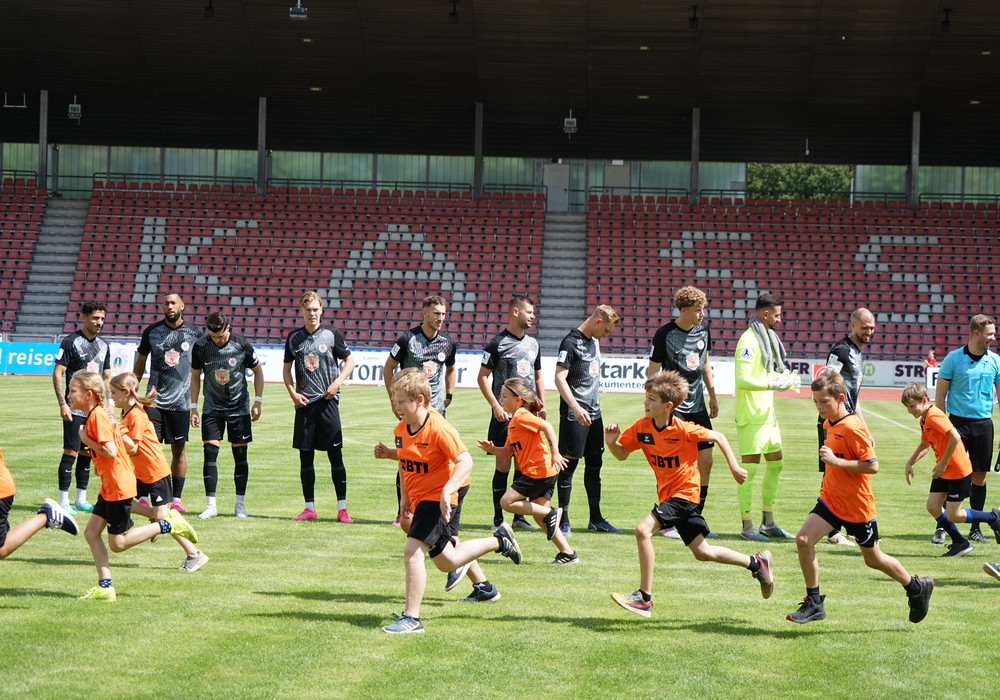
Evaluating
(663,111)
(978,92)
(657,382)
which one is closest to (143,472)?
(657,382)

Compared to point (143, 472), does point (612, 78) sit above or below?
above

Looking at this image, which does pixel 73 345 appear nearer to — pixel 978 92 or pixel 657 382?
pixel 657 382

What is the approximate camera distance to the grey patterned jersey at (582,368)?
35.2ft

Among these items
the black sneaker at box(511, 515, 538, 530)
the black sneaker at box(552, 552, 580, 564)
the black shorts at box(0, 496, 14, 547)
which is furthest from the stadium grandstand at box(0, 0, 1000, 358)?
the black shorts at box(0, 496, 14, 547)

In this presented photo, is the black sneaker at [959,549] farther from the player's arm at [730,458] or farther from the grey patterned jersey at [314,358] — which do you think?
the grey patterned jersey at [314,358]

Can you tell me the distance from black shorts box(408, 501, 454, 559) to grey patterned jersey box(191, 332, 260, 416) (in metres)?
5.00

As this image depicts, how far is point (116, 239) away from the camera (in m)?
41.6

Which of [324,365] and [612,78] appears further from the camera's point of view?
[612,78]

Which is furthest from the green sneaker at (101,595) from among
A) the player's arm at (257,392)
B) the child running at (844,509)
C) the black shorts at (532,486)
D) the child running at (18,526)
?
the child running at (844,509)

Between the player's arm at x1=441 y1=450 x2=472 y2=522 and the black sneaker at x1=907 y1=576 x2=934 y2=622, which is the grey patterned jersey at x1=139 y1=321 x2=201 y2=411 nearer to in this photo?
the player's arm at x1=441 y1=450 x2=472 y2=522

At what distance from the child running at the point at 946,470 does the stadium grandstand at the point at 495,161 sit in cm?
2640

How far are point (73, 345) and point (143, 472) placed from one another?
3.52 metres

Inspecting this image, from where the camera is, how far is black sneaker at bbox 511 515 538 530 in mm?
11156

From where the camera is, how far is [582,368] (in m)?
10.8
